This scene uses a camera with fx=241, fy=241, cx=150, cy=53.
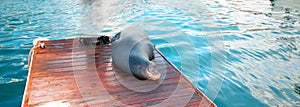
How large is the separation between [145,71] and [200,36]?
4980 mm

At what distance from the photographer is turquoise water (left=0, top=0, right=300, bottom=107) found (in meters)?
4.69

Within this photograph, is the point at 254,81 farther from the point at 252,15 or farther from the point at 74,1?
the point at 74,1

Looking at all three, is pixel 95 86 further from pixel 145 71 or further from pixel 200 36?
pixel 200 36

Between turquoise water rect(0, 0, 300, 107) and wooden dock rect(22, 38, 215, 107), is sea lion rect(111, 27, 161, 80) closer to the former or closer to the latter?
wooden dock rect(22, 38, 215, 107)

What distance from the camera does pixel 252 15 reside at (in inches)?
474

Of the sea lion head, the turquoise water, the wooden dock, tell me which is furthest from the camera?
the turquoise water

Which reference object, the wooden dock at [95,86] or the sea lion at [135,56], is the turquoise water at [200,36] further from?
the sea lion at [135,56]

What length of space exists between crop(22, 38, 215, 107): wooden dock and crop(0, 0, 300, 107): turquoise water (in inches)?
30.4

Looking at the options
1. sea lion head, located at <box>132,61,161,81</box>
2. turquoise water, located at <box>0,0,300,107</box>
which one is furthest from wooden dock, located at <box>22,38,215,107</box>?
turquoise water, located at <box>0,0,300,107</box>

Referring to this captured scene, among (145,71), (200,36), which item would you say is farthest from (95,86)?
(200,36)

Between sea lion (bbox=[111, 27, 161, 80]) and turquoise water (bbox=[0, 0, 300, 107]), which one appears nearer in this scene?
sea lion (bbox=[111, 27, 161, 80])

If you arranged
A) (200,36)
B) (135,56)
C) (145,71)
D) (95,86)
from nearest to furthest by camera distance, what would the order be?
(95,86)
(145,71)
(135,56)
(200,36)

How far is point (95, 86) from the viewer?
3.41 m

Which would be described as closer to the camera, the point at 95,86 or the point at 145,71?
the point at 95,86
